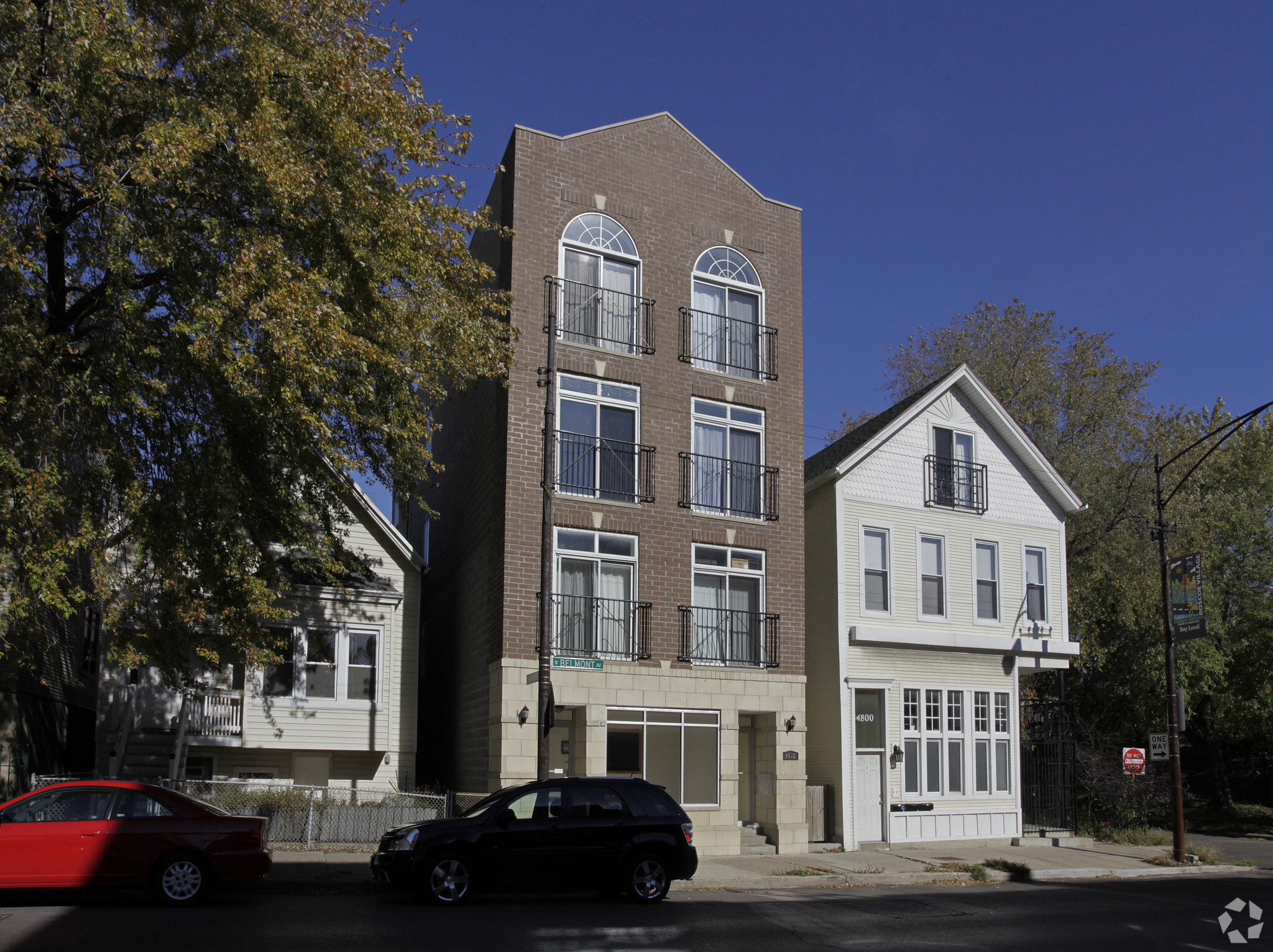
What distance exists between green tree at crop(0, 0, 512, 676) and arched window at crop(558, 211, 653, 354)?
202 inches

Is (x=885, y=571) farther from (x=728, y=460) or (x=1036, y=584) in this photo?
(x=728, y=460)

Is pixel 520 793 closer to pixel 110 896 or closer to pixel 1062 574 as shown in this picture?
pixel 110 896

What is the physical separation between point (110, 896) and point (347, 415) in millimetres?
6738

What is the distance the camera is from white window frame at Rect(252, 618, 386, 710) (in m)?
23.8

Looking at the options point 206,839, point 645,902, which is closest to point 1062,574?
point 645,902

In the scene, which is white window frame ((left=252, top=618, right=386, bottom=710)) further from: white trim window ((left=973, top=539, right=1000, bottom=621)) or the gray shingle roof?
white trim window ((left=973, top=539, right=1000, bottom=621))

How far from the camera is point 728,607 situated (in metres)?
23.0

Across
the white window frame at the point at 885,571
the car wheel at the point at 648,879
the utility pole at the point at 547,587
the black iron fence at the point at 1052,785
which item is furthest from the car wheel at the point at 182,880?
the black iron fence at the point at 1052,785

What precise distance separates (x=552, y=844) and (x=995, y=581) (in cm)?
1525

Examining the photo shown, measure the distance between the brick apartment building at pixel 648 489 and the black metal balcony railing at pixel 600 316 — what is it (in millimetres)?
49

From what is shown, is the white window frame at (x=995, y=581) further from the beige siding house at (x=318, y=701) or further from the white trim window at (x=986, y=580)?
the beige siding house at (x=318, y=701)

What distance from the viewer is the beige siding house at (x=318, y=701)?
2300 centimetres

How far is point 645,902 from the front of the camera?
14875 mm

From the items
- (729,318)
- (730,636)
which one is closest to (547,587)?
(730,636)
